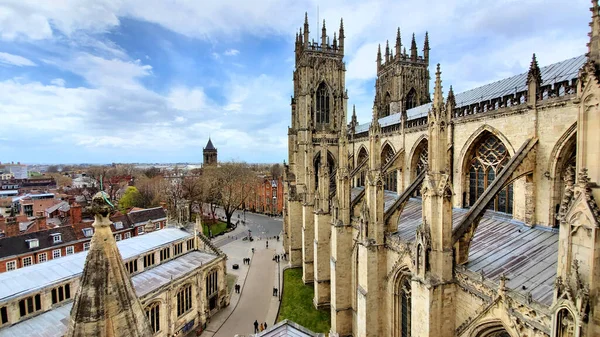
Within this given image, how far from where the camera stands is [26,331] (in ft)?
49.0

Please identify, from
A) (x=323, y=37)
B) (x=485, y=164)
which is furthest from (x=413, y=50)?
(x=485, y=164)

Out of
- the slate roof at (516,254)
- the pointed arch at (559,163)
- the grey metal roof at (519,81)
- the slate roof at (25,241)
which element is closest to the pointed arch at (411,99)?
the grey metal roof at (519,81)

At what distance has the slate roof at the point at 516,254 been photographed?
928 centimetres

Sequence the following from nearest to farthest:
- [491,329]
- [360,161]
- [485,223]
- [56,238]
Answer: [491,329] → [485,223] → [56,238] → [360,161]

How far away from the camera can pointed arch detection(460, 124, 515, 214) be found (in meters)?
14.6

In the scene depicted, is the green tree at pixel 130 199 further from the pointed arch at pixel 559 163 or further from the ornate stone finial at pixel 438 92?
the pointed arch at pixel 559 163

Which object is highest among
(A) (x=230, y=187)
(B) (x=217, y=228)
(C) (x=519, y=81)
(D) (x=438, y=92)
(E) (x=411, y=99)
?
(E) (x=411, y=99)

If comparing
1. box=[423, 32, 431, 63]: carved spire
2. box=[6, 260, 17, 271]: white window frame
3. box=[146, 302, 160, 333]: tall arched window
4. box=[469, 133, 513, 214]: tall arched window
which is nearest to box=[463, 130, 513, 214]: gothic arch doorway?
box=[469, 133, 513, 214]: tall arched window

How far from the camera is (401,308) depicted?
14867 mm

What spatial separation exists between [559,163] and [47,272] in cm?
2801

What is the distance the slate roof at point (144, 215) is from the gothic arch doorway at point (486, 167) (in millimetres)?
39401

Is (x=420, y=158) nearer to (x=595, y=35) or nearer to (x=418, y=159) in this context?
(x=418, y=159)

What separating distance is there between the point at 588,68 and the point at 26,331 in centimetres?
2456

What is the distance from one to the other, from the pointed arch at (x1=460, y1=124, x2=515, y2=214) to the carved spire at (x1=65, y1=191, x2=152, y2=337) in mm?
15673
